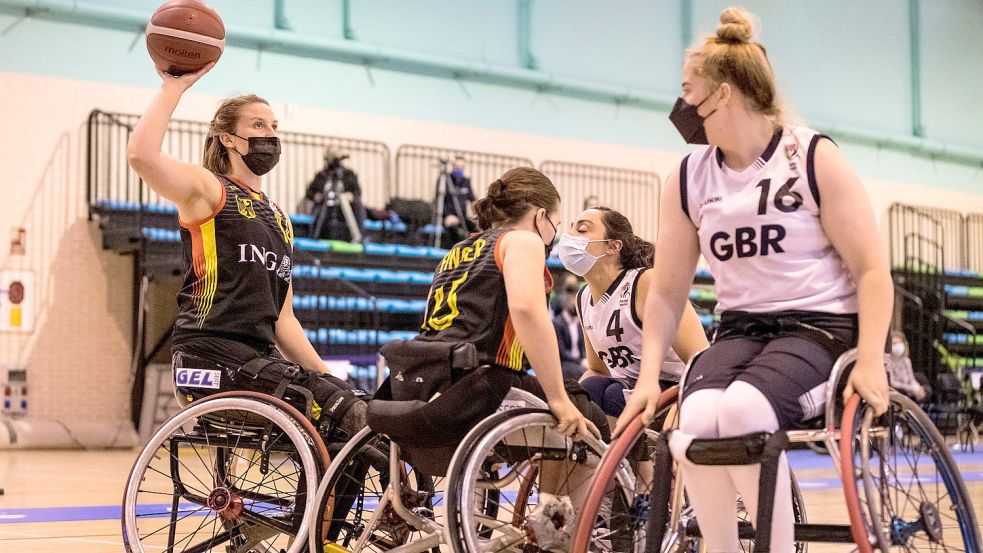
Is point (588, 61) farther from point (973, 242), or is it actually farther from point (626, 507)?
point (626, 507)

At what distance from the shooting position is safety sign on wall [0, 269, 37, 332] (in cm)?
1027

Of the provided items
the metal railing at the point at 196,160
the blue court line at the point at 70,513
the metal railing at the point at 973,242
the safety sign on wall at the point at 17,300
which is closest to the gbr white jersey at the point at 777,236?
the blue court line at the point at 70,513

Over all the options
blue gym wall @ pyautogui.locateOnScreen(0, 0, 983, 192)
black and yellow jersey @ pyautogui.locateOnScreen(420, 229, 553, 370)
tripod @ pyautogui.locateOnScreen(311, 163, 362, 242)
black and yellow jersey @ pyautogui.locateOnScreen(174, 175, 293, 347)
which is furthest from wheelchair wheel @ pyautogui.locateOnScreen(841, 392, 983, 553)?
blue gym wall @ pyautogui.locateOnScreen(0, 0, 983, 192)

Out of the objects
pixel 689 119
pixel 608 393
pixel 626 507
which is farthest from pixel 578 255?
pixel 689 119

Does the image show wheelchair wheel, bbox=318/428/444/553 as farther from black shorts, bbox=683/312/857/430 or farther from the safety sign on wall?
the safety sign on wall

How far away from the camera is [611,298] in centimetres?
380

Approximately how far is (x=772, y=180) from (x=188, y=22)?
1.75 metres

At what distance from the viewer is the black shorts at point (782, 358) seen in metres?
2.19

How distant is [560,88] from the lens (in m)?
13.2

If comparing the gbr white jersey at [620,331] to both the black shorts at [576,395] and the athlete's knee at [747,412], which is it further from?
the athlete's knee at [747,412]

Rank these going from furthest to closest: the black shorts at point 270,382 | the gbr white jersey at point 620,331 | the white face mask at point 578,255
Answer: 1. the white face mask at point 578,255
2. the gbr white jersey at point 620,331
3. the black shorts at point 270,382

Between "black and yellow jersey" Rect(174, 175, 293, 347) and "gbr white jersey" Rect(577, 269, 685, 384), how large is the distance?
3.45 feet

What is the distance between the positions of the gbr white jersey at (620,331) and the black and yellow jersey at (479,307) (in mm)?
767

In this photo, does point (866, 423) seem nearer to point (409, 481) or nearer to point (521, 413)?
point (521, 413)
